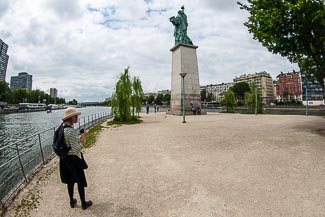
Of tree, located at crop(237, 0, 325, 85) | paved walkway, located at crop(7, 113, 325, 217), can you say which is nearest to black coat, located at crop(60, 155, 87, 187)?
paved walkway, located at crop(7, 113, 325, 217)

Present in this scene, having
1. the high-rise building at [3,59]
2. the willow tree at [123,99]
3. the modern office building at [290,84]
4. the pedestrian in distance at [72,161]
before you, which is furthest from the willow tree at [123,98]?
the modern office building at [290,84]

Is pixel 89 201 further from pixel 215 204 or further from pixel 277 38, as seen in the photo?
pixel 277 38

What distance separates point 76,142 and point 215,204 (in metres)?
2.65

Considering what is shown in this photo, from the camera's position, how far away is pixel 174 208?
384 centimetres

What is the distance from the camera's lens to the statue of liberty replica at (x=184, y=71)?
93.1 ft

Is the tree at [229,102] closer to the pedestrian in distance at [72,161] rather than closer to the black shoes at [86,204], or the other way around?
the black shoes at [86,204]

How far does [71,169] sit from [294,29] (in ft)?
36.7

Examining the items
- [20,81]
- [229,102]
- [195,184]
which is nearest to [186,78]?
[229,102]

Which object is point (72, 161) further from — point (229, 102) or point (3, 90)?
point (3, 90)

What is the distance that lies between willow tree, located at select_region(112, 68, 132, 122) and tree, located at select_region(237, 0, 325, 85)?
11.5 m

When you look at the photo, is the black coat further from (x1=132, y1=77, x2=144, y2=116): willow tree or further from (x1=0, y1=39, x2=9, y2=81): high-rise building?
(x1=0, y1=39, x2=9, y2=81): high-rise building

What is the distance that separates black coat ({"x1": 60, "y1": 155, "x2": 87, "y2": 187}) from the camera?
3789 millimetres

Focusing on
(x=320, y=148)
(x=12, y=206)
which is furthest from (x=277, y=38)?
(x=12, y=206)

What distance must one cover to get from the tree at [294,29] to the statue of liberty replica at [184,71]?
16.9 m
